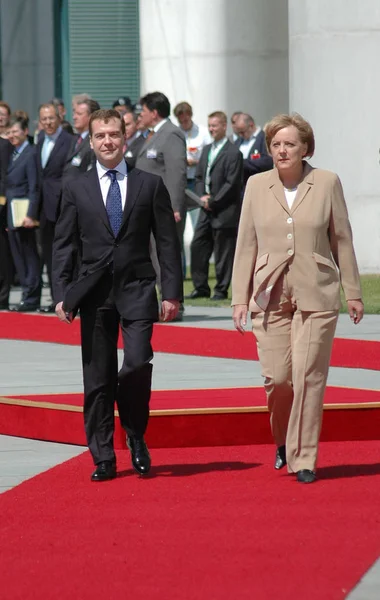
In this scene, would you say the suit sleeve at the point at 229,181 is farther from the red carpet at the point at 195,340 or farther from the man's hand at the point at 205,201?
the red carpet at the point at 195,340

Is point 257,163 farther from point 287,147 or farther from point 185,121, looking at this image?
point 287,147

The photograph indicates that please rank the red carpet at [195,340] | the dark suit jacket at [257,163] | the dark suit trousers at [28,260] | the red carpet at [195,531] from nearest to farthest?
1. the red carpet at [195,531]
2. the red carpet at [195,340]
3. the dark suit trousers at [28,260]
4. the dark suit jacket at [257,163]

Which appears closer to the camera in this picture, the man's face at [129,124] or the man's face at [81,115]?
the man's face at [81,115]

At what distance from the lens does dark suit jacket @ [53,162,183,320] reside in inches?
284

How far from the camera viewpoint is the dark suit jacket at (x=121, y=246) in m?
7.22

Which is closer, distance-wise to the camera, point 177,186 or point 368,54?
point 177,186

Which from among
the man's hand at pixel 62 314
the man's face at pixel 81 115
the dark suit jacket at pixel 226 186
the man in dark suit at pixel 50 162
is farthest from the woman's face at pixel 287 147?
the dark suit jacket at pixel 226 186

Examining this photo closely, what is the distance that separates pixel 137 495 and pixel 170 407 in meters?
1.42

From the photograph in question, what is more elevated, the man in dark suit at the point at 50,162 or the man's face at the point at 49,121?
the man's face at the point at 49,121

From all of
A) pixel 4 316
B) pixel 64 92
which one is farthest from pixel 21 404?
pixel 64 92

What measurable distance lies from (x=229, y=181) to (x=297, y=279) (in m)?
9.12

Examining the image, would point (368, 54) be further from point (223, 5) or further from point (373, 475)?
point (373, 475)

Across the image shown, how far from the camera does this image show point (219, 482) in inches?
282

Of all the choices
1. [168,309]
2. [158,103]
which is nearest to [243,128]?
[158,103]
